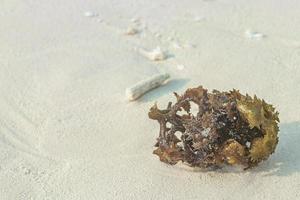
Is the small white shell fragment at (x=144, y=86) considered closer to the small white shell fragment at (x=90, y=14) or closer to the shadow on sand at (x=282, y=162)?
the shadow on sand at (x=282, y=162)

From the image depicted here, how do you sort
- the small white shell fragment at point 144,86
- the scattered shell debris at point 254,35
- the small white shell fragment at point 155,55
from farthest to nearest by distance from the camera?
the scattered shell debris at point 254,35
the small white shell fragment at point 155,55
the small white shell fragment at point 144,86

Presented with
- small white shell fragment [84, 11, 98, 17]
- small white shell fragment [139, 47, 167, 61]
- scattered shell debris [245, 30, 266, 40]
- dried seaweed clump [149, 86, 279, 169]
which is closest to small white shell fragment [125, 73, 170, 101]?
small white shell fragment [139, 47, 167, 61]

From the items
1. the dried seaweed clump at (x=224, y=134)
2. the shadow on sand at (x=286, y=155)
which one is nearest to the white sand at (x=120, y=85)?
the shadow on sand at (x=286, y=155)

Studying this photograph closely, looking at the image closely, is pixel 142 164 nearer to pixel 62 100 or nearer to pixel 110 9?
pixel 62 100

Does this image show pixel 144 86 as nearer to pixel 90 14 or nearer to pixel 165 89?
pixel 165 89

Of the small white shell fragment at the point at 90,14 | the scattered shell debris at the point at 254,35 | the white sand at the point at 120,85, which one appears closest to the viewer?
the white sand at the point at 120,85

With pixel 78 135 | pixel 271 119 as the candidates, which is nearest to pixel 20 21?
pixel 78 135

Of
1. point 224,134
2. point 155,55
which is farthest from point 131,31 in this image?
point 224,134
